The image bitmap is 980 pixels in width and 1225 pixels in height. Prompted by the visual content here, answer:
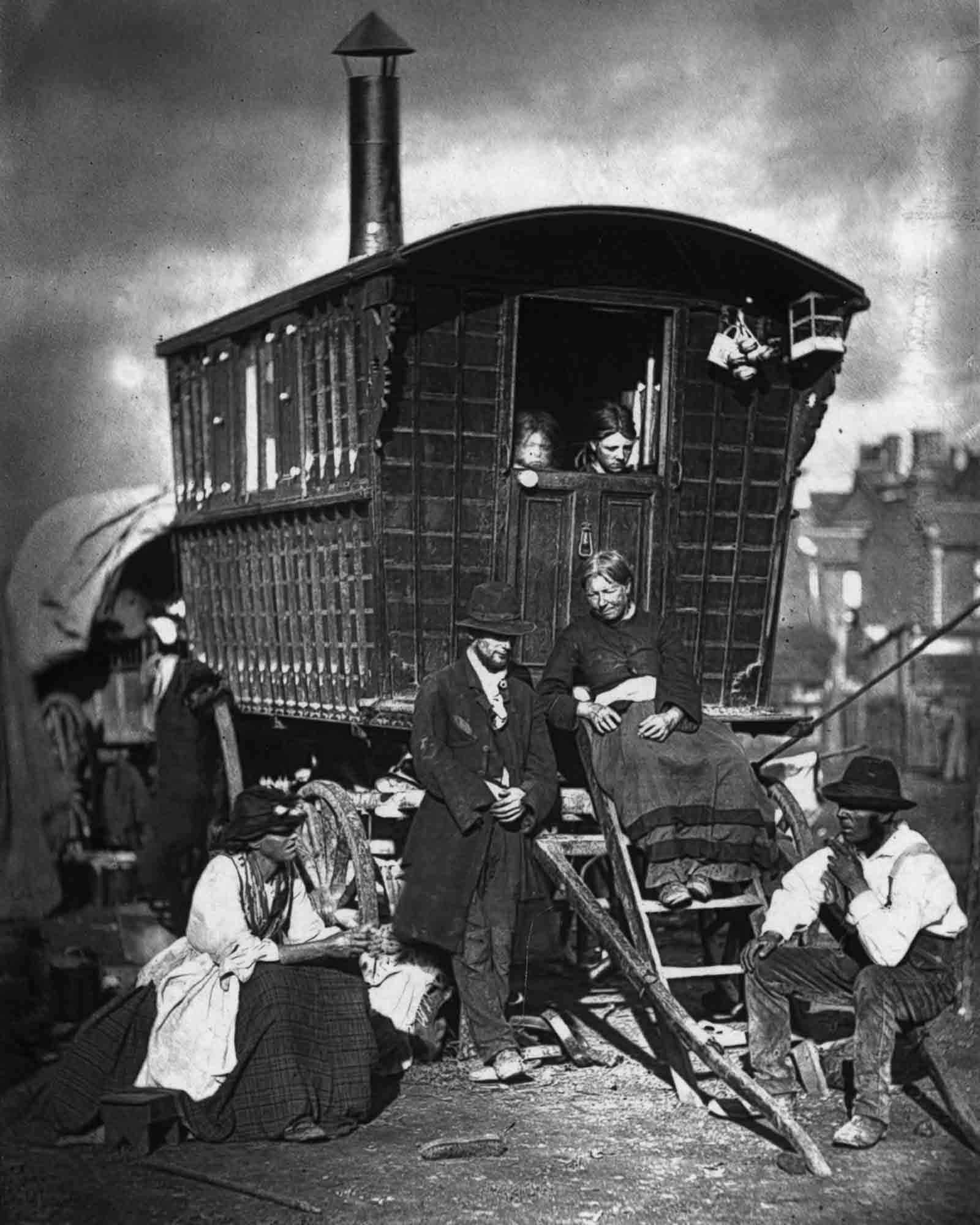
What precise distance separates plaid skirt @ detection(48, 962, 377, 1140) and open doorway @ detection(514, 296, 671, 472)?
3807 mm

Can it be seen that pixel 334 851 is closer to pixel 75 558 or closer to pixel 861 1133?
pixel 861 1133

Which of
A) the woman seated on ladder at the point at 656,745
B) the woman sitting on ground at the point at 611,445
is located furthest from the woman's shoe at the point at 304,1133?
the woman sitting on ground at the point at 611,445

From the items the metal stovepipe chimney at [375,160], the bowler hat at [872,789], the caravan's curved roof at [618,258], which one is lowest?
the bowler hat at [872,789]

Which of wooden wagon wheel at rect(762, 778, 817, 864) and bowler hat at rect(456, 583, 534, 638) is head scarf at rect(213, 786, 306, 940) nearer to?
bowler hat at rect(456, 583, 534, 638)

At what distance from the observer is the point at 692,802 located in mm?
7055

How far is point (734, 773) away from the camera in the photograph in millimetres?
7164

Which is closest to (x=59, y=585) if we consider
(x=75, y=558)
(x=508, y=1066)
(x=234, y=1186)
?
(x=75, y=558)

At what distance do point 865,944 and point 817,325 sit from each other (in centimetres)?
378

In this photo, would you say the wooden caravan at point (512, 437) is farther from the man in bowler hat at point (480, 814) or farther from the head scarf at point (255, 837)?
the head scarf at point (255, 837)

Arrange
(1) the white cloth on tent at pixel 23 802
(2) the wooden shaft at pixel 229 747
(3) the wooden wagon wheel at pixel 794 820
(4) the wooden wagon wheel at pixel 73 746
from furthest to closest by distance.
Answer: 1. (4) the wooden wagon wheel at pixel 73 746
2. (1) the white cloth on tent at pixel 23 802
3. (2) the wooden shaft at pixel 229 747
4. (3) the wooden wagon wheel at pixel 794 820

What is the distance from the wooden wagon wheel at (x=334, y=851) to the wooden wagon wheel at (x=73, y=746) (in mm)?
4193

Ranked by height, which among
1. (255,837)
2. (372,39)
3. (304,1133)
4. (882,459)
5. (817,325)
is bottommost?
(304,1133)

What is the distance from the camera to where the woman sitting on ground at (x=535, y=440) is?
8.50m

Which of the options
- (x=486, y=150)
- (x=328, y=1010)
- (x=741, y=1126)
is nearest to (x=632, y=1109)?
(x=741, y=1126)
